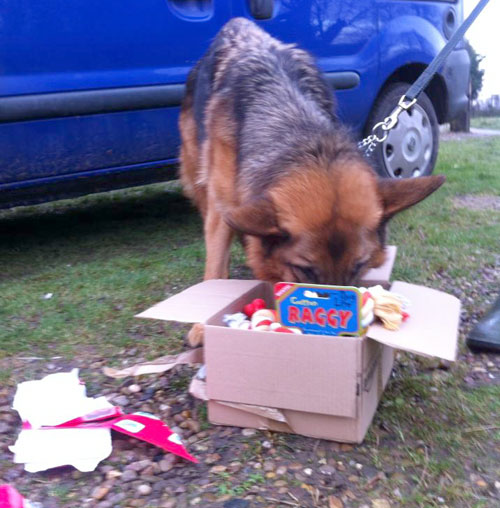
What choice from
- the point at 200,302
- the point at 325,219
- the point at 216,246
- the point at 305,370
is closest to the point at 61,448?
the point at 200,302

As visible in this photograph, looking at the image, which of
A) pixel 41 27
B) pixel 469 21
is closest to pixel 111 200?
pixel 41 27

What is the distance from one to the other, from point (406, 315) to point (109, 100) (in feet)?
8.67

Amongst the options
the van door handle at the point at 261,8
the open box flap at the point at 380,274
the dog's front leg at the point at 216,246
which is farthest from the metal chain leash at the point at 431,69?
the van door handle at the point at 261,8

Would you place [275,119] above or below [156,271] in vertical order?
above

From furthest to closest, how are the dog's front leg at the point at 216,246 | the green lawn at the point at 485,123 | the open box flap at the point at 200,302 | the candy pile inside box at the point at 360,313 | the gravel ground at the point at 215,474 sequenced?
the green lawn at the point at 485,123 → the dog's front leg at the point at 216,246 → the open box flap at the point at 200,302 → the candy pile inside box at the point at 360,313 → the gravel ground at the point at 215,474

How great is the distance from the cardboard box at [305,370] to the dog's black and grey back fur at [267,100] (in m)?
0.78

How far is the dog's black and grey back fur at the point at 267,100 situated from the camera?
282cm

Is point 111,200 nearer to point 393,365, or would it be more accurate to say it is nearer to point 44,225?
point 44,225

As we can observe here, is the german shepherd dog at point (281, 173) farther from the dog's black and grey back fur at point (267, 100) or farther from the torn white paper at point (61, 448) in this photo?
the torn white paper at point (61, 448)

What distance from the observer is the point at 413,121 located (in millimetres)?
5574

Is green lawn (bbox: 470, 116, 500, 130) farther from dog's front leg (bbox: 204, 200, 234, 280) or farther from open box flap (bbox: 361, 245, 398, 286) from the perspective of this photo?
open box flap (bbox: 361, 245, 398, 286)

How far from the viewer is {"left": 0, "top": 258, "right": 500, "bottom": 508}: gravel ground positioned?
204cm

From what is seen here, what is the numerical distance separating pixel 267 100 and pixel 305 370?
1638 mm

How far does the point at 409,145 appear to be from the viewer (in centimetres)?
561
